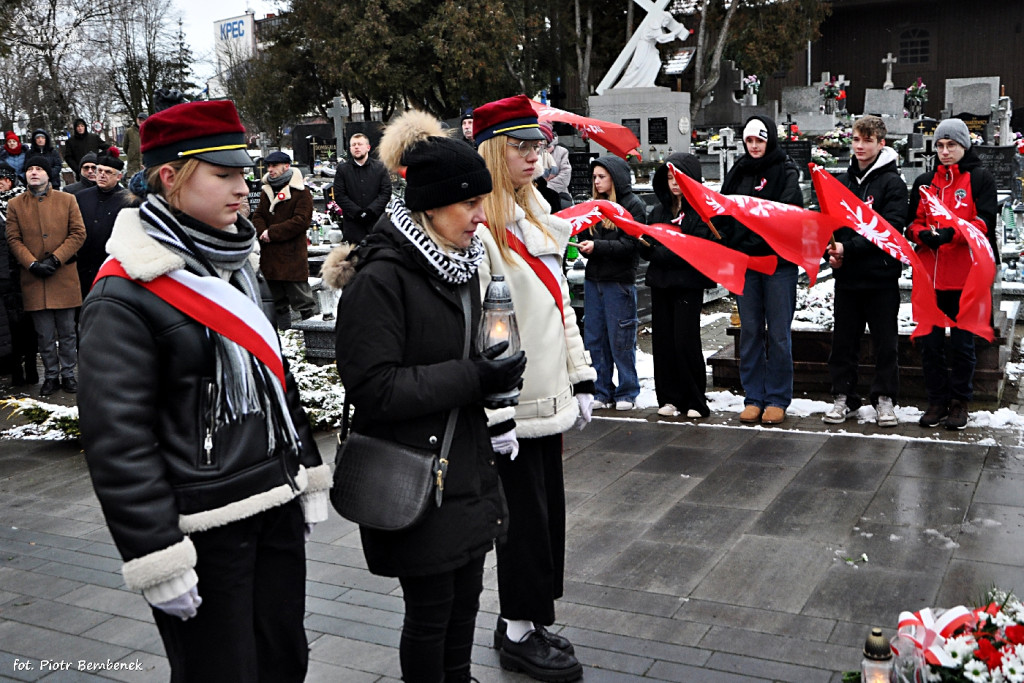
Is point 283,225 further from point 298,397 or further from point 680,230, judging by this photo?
point 298,397

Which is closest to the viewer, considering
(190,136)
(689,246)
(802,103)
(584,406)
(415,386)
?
(190,136)

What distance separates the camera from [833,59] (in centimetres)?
5153

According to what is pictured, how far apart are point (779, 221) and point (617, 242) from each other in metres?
1.28

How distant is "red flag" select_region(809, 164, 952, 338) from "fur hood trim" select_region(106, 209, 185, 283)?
5290 millimetres

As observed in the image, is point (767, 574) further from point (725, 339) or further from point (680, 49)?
point (680, 49)

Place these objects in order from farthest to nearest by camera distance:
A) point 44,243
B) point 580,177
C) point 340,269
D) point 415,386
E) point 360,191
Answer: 1. point 580,177
2. point 360,191
3. point 44,243
4. point 340,269
5. point 415,386

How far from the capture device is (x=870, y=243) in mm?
7086

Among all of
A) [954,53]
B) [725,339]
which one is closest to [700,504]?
[725,339]

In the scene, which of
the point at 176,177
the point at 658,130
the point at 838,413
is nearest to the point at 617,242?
the point at 838,413

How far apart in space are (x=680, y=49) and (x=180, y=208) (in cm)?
4020

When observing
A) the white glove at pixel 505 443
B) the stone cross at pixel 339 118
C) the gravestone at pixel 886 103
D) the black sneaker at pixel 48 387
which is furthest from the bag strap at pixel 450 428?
the stone cross at pixel 339 118

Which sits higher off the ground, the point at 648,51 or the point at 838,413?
the point at 648,51

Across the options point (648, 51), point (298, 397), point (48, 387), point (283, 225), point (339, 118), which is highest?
point (648, 51)

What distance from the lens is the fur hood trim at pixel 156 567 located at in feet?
8.15
